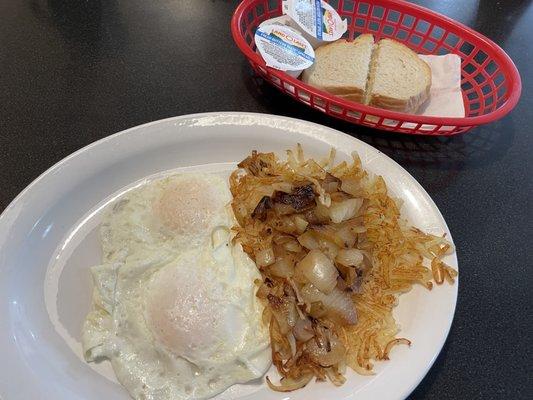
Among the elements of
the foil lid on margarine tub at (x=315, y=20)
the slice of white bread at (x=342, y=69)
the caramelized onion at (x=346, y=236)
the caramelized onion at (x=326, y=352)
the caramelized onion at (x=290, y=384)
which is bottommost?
the caramelized onion at (x=290, y=384)

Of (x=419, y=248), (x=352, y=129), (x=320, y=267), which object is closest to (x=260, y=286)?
(x=320, y=267)

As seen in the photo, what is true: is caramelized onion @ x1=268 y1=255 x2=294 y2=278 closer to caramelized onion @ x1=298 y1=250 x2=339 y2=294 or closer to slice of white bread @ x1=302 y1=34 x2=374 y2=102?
caramelized onion @ x1=298 y1=250 x2=339 y2=294

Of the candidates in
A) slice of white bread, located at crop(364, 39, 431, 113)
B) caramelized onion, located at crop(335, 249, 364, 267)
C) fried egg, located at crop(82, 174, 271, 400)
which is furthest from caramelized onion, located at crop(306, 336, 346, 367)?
slice of white bread, located at crop(364, 39, 431, 113)

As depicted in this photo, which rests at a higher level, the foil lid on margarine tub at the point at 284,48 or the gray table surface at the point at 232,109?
the foil lid on margarine tub at the point at 284,48

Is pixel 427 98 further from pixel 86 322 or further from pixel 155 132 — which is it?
pixel 86 322

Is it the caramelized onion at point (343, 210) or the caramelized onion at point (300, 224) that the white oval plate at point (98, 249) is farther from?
the caramelized onion at point (300, 224)

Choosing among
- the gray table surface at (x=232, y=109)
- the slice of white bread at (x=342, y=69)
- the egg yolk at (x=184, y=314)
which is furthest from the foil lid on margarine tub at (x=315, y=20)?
the egg yolk at (x=184, y=314)
